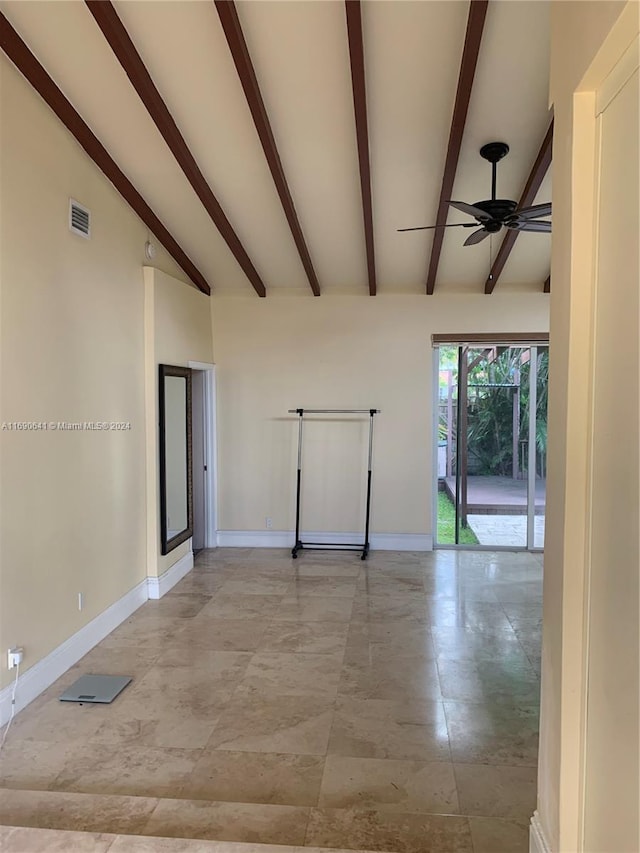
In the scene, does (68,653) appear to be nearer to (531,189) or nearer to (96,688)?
(96,688)

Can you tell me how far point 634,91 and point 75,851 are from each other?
9.45 feet

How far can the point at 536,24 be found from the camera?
2986 mm

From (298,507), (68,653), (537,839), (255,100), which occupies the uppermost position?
(255,100)

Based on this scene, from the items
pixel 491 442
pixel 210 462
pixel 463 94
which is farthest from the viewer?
pixel 210 462

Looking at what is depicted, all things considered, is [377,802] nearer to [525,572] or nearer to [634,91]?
[634,91]

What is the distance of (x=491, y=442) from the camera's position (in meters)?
6.57

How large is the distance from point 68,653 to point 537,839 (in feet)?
9.88

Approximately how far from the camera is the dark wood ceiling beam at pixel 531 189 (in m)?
3.81

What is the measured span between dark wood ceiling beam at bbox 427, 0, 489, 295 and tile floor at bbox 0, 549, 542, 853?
10.1ft

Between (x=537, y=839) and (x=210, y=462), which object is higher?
(x=210, y=462)

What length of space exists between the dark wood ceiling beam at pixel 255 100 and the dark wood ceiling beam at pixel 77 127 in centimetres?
115

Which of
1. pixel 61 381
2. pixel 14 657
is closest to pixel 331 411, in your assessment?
pixel 61 381

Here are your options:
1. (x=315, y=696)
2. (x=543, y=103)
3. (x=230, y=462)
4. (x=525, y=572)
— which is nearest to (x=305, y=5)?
(x=543, y=103)

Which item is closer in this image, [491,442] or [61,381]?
[61,381]
